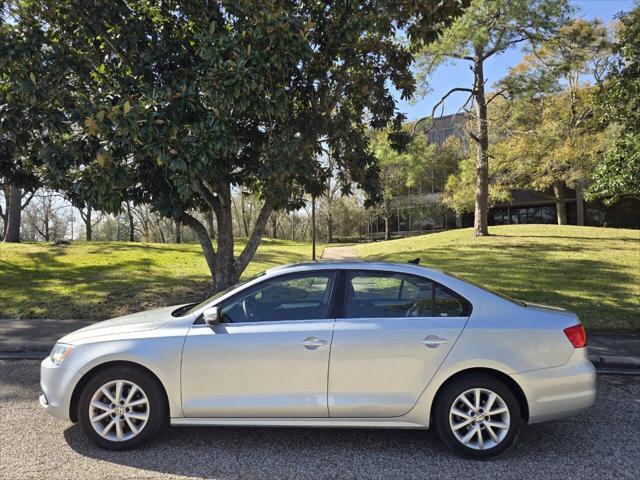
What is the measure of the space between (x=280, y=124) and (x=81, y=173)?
3.12 metres

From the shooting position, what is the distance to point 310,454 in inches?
145

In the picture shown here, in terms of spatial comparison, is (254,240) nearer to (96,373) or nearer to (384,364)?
(96,373)

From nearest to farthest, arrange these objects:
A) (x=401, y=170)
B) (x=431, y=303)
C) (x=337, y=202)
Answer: (x=431, y=303) → (x=401, y=170) → (x=337, y=202)

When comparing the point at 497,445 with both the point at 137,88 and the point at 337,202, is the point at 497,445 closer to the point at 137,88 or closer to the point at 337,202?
the point at 137,88

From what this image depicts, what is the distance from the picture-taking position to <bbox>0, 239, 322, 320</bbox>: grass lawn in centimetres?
1001

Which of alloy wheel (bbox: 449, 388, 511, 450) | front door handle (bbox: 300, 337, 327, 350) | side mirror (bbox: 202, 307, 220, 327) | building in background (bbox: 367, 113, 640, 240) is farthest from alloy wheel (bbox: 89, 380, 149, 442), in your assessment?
building in background (bbox: 367, 113, 640, 240)

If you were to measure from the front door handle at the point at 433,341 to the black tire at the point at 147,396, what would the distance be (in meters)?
2.18

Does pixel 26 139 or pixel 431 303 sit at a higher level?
pixel 26 139

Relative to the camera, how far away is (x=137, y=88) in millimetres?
6824

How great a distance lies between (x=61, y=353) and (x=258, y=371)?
1.71 meters

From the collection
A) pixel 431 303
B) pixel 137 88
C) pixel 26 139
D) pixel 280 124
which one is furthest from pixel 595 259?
pixel 26 139

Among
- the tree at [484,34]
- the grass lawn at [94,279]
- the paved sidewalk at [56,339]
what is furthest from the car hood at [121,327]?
the tree at [484,34]

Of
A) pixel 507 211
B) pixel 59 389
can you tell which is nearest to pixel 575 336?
pixel 59 389

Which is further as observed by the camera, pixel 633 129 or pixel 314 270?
pixel 633 129
